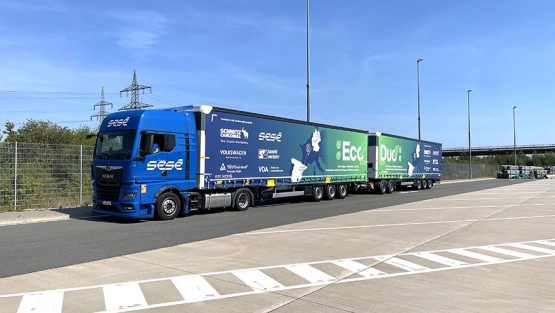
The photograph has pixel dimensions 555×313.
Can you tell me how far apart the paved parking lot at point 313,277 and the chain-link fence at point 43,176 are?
31.8ft

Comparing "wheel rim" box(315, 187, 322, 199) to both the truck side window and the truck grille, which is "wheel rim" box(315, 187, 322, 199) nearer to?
the truck side window

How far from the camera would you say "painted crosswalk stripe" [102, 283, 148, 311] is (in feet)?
17.0

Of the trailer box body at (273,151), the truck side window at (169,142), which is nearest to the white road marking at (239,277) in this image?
the truck side window at (169,142)

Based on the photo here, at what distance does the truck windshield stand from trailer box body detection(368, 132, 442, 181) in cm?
1699

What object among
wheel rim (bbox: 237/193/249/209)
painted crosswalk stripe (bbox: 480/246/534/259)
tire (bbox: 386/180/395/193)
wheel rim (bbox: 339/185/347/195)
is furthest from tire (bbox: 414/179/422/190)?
painted crosswalk stripe (bbox: 480/246/534/259)

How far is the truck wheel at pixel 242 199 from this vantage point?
16.3 meters

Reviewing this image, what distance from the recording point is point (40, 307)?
5098 mm

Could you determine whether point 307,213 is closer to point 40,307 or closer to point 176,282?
point 176,282

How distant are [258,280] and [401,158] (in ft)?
82.1

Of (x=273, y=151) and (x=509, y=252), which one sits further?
(x=273, y=151)

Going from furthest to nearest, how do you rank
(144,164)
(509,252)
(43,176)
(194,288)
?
(43,176)
(144,164)
(509,252)
(194,288)

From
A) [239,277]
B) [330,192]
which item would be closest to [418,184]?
[330,192]

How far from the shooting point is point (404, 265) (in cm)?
754

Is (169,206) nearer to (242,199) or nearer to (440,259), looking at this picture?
(242,199)
